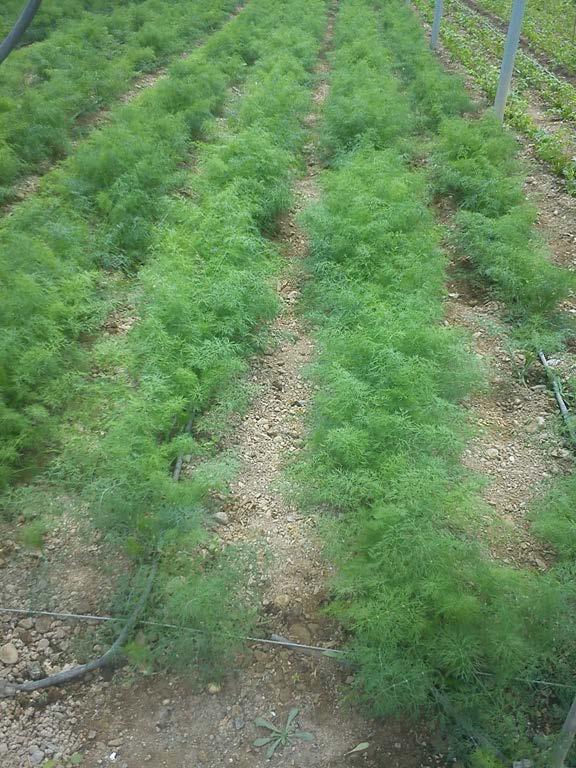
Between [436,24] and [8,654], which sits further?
[436,24]

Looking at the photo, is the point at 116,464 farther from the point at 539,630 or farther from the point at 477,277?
the point at 477,277

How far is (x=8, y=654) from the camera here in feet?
10.7

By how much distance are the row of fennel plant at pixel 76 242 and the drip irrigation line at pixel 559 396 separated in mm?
3724

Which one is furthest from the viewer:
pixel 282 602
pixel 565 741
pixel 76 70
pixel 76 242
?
pixel 76 70

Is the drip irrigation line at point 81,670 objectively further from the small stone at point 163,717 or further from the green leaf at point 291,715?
the green leaf at point 291,715

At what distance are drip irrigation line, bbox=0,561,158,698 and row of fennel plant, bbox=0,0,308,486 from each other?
1287 mm

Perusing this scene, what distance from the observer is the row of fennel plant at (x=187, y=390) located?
3.28 metres

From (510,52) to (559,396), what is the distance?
618 cm

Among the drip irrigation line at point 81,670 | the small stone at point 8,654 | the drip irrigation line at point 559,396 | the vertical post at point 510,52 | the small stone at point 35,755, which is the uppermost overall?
the vertical post at point 510,52

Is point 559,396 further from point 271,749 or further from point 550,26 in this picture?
point 550,26

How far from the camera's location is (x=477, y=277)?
620 cm

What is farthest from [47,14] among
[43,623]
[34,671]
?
[34,671]

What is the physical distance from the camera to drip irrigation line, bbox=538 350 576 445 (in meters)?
4.55

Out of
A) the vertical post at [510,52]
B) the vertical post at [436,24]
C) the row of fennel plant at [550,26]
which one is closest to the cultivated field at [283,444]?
the vertical post at [510,52]
